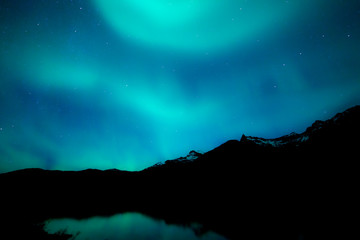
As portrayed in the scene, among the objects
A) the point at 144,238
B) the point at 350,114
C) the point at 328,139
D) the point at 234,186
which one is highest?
the point at 350,114

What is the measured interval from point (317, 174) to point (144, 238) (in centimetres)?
6162

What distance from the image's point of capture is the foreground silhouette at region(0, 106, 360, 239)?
135ft

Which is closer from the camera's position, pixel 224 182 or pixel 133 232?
pixel 133 232

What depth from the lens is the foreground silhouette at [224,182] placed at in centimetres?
4119

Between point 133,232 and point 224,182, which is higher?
point 133,232

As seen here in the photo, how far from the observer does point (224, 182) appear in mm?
72750

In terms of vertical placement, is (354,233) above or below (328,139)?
below

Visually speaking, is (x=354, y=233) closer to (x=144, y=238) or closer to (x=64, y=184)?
(x=144, y=238)

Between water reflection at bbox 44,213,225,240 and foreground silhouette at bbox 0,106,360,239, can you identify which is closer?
water reflection at bbox 44,213,225,240

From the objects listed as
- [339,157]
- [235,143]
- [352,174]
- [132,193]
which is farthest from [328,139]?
[132,193]

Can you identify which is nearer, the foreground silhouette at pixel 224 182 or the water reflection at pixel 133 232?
the water reflection at pixel 133 232

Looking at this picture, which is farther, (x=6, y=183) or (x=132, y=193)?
(x=132, y=193)

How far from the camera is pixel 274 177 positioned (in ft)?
202

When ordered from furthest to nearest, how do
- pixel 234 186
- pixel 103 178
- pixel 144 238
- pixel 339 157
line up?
pixel 103 178
pixel 234 186
pixel 339 157
pixel 144 238
